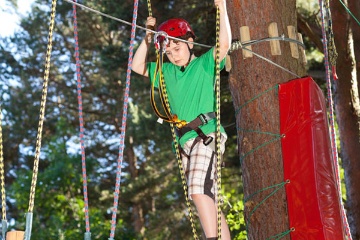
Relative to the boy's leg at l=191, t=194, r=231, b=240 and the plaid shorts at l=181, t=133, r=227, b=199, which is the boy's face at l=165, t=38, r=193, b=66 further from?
the boy's leg at l=191, t=194, r=231, b=240

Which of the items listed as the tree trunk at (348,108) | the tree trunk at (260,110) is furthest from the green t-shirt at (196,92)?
the tree trunk at (348,108)

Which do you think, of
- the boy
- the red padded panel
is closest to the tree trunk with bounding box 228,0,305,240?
the red padded panel

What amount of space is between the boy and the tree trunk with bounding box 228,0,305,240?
0.19 m

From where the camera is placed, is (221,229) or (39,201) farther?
(39,201)

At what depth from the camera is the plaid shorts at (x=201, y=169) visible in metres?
3.62

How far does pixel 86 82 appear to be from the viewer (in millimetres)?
20797

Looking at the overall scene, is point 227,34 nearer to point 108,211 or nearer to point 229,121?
point 229,121

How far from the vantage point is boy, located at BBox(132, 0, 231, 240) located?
360 cm

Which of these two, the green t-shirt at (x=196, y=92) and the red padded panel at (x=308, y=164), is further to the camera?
the green t-shirt at (x=196, y=92)

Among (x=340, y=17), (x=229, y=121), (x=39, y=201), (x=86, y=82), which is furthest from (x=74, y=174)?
(x=86, y=82)

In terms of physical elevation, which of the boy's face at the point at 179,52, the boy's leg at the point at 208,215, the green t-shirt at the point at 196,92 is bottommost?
the boy's leg at the point at 208,215

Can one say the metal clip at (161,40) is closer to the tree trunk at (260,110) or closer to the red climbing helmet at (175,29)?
the red climbing helmet at (175,29)

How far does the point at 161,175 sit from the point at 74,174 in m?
4.50

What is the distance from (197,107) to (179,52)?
0.33 metres
